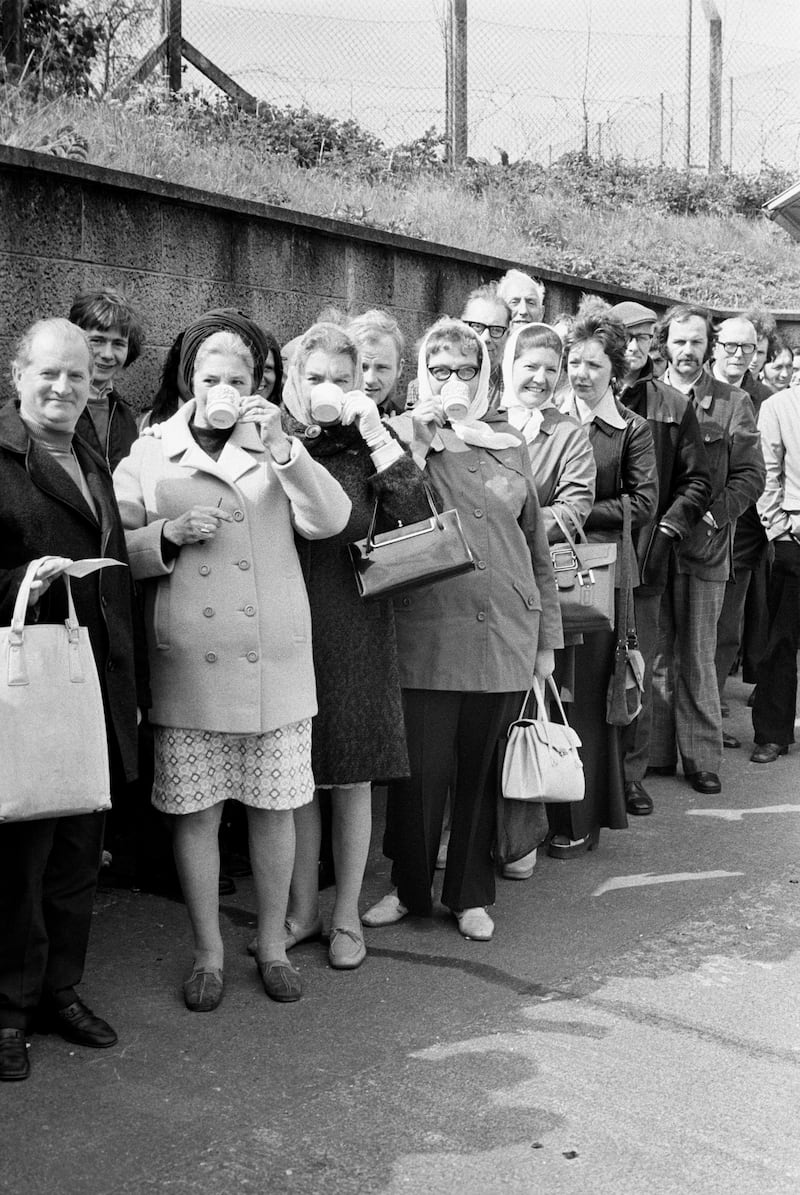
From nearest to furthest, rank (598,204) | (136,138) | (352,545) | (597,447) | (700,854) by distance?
1. (352,545)
2. (700,854)
3. (597,447)
4. (136,138)
5. (598,204)

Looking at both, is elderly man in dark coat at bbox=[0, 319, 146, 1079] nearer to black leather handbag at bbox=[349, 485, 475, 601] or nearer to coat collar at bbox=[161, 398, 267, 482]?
coat collar at bbox=[161, 398, 267, 482]

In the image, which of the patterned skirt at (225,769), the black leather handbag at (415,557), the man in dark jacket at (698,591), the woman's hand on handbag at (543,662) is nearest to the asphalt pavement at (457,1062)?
the patterned skirt at (225,769)

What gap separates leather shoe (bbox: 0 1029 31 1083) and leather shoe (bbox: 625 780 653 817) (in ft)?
10.5

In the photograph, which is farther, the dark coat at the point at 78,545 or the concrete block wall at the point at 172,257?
the concrete block wall at the point at 172,257

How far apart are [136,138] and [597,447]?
160 inches

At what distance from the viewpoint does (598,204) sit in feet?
53.6

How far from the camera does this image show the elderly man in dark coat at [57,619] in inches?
146

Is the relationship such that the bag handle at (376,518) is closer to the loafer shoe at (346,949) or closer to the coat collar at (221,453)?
the coat collar at (221,453)

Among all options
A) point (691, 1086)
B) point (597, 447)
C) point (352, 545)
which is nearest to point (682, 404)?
point (597, 447)

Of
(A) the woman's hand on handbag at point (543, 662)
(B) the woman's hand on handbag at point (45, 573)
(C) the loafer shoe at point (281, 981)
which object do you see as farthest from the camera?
(A) the woman's hand on handbag at point (543, 662)

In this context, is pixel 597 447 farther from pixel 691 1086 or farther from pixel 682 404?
pixel 691 1086

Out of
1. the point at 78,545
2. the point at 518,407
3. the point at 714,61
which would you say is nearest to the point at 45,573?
the point at 78,545

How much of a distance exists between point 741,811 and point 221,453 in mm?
3277

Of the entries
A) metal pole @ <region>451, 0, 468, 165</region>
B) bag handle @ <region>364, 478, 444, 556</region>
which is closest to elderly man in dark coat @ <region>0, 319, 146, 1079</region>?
bag handle @ <region>364, 478, 444, 556</region>
